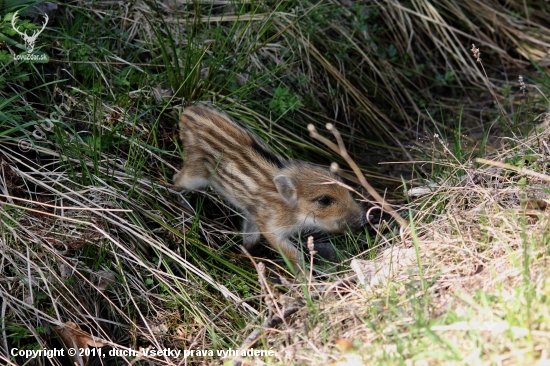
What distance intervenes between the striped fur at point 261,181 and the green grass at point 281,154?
0.21 meters

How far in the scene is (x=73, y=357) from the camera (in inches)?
171

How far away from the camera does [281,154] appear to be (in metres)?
5.96

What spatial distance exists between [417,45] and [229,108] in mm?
2519

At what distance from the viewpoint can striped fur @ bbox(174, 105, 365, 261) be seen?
17.2 feet

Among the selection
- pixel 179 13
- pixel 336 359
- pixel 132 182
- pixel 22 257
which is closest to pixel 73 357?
pixel 22 257

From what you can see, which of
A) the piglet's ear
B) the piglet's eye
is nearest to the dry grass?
the piglet's eye

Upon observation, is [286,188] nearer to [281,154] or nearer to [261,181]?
[261,181]

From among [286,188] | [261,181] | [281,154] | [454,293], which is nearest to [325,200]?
[286,188]

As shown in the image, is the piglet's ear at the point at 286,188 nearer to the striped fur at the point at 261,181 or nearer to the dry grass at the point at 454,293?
the striped fur at the point at 261,181

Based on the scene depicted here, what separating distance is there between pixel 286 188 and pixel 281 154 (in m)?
0.77

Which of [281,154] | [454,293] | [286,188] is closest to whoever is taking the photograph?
[454,293]

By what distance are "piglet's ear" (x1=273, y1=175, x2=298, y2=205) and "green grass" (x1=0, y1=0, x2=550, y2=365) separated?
485 millimetres

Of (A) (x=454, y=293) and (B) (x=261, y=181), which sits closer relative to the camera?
(A) (x=454, y=293)

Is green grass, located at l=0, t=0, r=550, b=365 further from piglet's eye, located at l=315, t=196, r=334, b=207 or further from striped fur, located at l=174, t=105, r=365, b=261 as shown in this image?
piglet's eye, located at l=315, t=196, r=334, b=207
